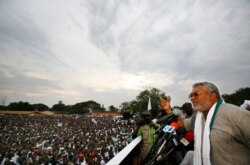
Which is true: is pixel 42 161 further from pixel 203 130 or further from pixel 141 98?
pixel 141 98

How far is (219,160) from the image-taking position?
1.82m

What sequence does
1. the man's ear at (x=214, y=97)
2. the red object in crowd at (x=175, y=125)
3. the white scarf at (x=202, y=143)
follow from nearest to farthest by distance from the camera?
the white scarf at (x=202, y=143)
the man's ear at (x=214, y=97)
the red object in crowd at (x=175, y=125)

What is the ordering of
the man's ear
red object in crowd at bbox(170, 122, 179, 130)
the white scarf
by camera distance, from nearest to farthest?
the white scarf < the man's ear < red object in crowd at bbox(170, 122, 179, 130)

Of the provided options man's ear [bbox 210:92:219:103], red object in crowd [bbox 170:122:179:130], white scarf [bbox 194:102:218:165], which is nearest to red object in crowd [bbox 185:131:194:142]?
red object in crowd [bbox 170:122:179:130]

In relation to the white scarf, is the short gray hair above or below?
above

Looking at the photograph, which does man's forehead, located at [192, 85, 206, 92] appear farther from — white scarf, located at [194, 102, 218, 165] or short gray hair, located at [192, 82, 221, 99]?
white scarf, located at [194, 102, 218, 165]

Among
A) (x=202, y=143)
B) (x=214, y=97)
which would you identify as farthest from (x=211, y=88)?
(x=202, y=143)

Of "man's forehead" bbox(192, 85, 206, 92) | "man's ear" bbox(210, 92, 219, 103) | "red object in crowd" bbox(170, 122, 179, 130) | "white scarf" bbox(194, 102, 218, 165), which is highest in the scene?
"man's forehead" bbox(192, 85, 206, 92)

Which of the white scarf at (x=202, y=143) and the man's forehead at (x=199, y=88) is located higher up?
the man's forehead at (x=199, y=88)

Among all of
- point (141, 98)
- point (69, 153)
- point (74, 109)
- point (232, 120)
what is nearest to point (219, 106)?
point (232, 120)

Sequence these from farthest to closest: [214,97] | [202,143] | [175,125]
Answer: [175,125], [214,97], [202,143]

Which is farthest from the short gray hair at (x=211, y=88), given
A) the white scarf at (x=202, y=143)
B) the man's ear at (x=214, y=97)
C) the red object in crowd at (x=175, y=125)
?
the red object in crowd at (x=175, y=125)

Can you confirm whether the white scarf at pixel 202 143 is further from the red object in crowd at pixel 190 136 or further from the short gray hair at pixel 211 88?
the red object in crowd at pixel 190 136

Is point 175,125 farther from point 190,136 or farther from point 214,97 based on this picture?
point 214,97
